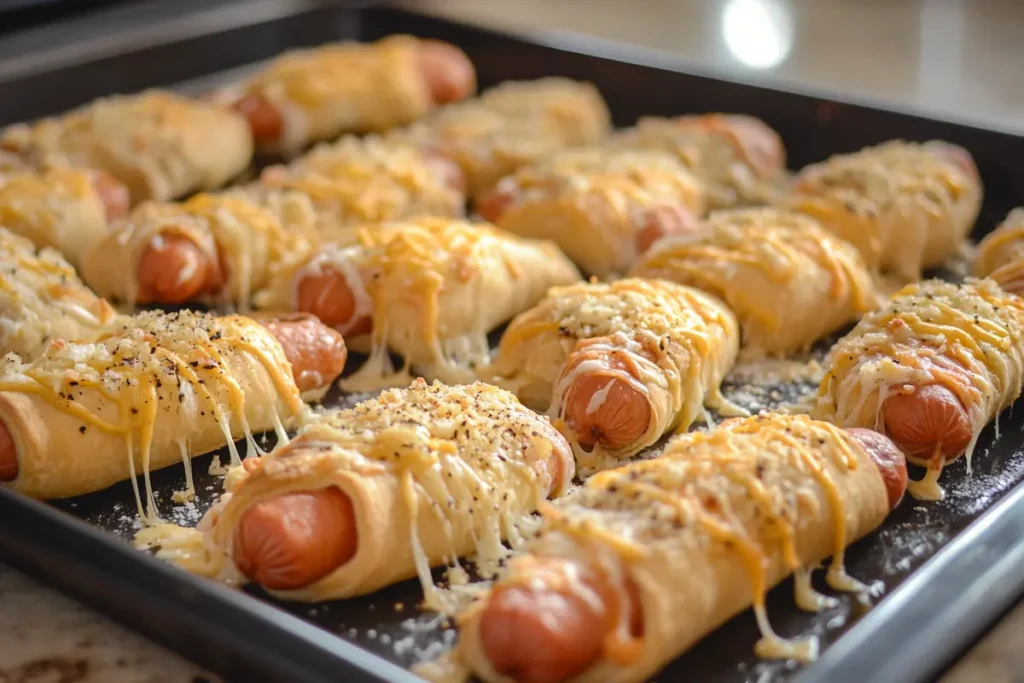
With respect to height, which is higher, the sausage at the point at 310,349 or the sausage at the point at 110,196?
the sausage at the point at 110,196

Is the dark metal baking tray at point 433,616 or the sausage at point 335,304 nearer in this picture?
the dark metal baking tray at point 433,616

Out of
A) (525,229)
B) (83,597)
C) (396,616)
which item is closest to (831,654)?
(396,616)

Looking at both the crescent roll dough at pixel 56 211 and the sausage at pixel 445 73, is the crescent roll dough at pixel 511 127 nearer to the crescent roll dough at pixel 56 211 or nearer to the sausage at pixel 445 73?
the sausage at pixel 445 73

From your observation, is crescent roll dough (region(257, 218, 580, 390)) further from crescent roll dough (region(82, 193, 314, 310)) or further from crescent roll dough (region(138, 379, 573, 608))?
crescent roll dough (region(138, 379, 573, 608))

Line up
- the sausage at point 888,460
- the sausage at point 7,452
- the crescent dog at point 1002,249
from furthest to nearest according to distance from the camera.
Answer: the crescent dog at point 1002,249, the sausage at point 7,452, the sausage at point 888,460

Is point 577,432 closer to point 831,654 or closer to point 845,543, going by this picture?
point 845,543

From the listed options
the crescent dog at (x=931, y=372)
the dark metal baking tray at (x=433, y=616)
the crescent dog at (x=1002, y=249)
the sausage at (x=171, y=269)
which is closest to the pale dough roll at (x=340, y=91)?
the sausage at (x=171, y=269)
